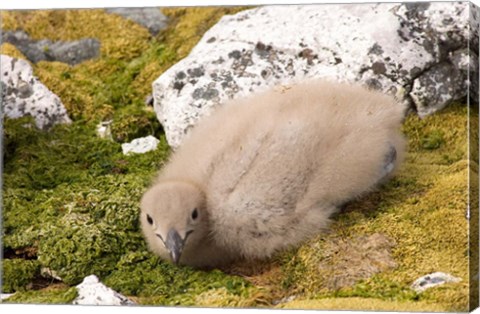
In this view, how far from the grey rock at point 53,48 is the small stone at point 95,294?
1536 mm

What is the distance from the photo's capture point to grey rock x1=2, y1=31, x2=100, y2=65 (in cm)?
729

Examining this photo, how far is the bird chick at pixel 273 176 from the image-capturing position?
19.9ft

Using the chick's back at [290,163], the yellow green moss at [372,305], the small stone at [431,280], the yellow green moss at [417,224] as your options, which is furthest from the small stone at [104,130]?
the small stone at [431,280]

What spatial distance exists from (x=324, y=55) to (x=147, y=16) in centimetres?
123

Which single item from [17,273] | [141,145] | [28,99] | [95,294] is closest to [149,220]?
[95,294]

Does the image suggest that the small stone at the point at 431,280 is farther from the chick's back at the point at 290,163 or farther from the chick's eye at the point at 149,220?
the chick's eye at the point at 149,220

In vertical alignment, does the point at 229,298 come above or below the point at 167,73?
below

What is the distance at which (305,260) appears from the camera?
617cm

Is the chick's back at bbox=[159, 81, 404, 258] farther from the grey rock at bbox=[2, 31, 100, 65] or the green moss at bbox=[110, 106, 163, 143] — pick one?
the grey rock at bbox=[2, 31, 100, 65]

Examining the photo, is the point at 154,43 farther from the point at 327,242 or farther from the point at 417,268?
the point at 417,268

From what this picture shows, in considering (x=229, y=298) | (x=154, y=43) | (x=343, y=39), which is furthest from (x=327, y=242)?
(x=154, y=43)

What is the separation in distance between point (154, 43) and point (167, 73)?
1.18 ft

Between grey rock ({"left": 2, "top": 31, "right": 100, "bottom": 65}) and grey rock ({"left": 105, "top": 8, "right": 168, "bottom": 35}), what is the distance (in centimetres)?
36

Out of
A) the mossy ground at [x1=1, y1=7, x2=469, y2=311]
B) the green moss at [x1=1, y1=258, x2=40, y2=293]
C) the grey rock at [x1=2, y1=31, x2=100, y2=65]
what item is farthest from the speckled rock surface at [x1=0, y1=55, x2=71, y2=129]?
the green moss at [x1=1, y1=258, x2=40, y2=293]
